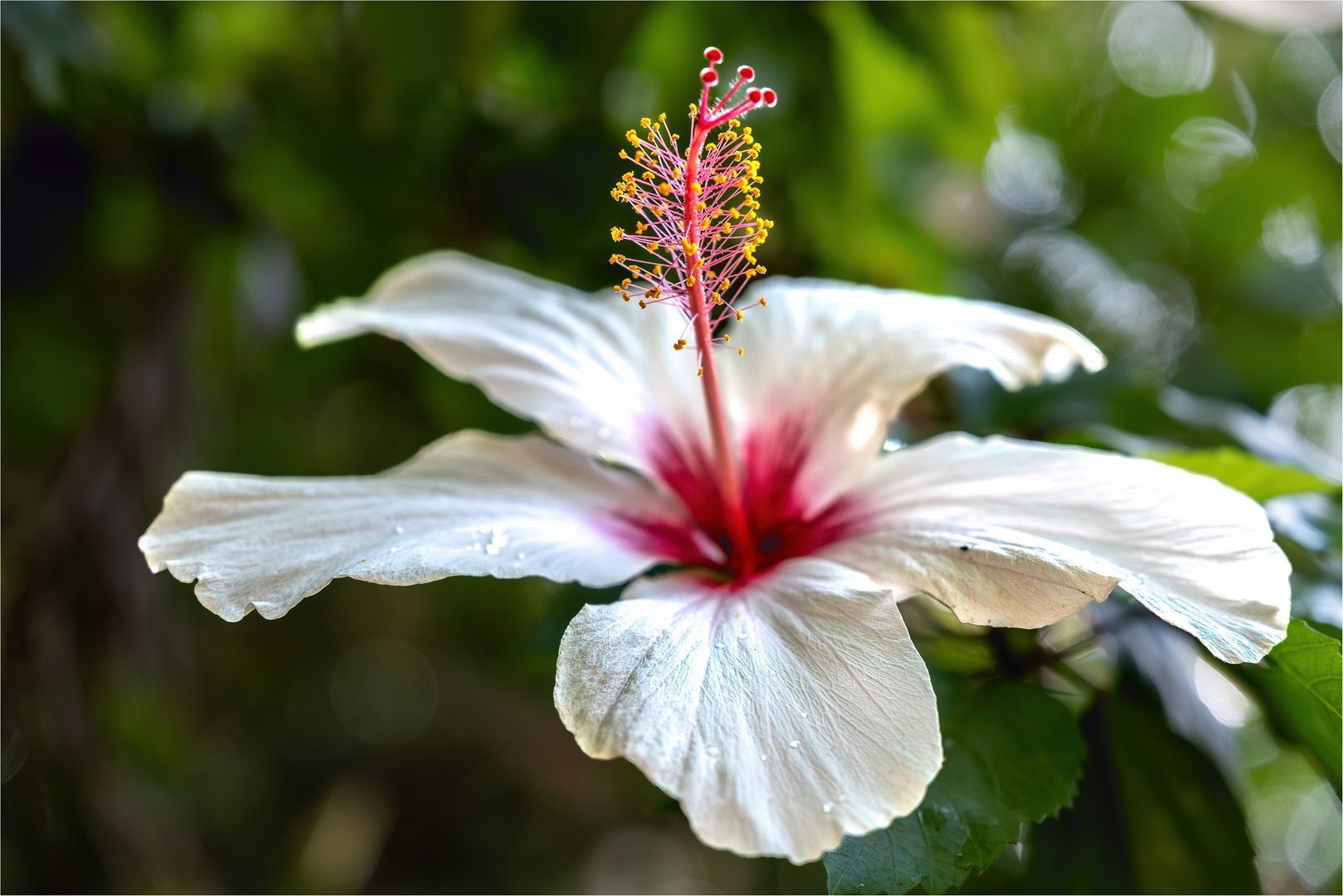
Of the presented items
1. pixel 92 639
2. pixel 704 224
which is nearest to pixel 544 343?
pixel 704 224

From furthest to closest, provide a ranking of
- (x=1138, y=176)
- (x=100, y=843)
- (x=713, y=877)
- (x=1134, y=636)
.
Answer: (x=713, y=877) → (x=1138, y=176) → (x=100, y=843) → (x=1134, y=636)

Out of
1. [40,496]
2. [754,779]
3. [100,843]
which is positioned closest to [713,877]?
[100,843]

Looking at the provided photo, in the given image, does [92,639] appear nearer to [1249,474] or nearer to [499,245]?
[499,245]

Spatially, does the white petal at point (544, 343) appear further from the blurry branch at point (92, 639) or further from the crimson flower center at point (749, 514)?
the blurry branch at point (92, 639)

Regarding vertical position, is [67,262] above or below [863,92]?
below

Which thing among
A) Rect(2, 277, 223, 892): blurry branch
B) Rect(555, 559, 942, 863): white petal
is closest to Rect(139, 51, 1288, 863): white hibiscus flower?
Rect(555, 559, 942, 863): white petal

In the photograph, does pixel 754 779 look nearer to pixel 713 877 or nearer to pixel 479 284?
pixel 479 284

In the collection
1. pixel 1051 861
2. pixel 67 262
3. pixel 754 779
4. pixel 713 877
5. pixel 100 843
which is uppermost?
pixel 67 262
